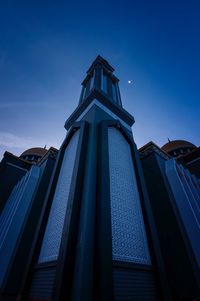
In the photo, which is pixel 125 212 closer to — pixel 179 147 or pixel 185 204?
pixel 185 204

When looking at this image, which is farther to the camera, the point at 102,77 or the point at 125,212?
the point at 102,77

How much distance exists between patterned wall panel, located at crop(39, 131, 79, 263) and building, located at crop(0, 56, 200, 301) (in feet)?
0.09

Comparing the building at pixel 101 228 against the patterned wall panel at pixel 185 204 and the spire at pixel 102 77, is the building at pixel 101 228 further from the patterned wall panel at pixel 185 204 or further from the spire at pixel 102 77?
the spire at pixel 102 77

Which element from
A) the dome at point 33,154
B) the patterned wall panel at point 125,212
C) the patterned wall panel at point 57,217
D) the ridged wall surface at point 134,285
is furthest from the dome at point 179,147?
the ridged wall surface at point 134,285

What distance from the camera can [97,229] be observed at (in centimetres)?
341

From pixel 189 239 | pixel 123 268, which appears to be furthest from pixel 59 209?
pixel 189 239

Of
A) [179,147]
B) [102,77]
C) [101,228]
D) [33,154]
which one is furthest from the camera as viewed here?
[33,154]

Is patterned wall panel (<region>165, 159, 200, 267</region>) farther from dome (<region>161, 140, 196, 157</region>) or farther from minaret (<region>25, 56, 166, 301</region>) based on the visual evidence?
dome (<region>161, 140, 196, 157</region>)

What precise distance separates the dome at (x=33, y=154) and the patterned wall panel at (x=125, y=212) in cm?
1517

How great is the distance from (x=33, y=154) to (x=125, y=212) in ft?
57.1

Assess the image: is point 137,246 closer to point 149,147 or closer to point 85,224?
point 85,224

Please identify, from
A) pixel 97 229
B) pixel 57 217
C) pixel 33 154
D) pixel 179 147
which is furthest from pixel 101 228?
pixel 33 154

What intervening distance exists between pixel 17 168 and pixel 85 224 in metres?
8.42

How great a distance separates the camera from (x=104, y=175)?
4.43 meters
